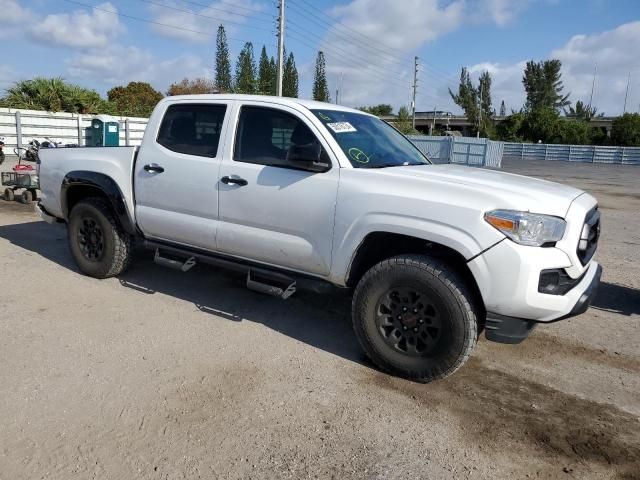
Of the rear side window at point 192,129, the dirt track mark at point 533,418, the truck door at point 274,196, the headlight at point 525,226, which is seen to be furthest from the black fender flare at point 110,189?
the headlight at point 525,226

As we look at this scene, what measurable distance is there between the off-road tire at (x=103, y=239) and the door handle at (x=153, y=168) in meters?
0.79

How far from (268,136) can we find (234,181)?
0.46 m

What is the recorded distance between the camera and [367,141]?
14.3 feet

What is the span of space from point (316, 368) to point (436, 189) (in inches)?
59.9

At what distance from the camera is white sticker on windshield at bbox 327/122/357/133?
414 cm

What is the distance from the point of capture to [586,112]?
90.7 meters

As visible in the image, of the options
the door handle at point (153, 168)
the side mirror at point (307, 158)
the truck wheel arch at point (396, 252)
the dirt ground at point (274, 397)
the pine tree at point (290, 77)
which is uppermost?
the pine tree at point (290, 77)

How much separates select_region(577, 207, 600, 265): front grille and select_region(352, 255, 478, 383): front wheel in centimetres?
80

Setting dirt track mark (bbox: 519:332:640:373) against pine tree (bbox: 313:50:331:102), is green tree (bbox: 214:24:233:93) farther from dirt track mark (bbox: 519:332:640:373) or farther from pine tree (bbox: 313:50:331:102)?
dirt track mark (bbox: 519:332:640:373)

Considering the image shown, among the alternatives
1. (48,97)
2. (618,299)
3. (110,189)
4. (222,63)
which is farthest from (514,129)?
(110,189)

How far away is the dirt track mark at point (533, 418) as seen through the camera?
9.54 feet

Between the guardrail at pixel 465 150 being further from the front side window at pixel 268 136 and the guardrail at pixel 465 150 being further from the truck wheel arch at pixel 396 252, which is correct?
the truck wheel arch at pixel 396 252

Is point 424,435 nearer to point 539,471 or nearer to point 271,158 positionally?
point 539,471

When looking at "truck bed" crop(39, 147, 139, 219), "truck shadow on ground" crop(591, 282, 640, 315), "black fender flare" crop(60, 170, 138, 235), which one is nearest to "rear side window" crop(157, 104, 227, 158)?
"truck bed" crop(39, 147, 139, 219)
